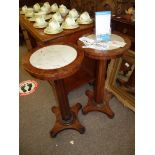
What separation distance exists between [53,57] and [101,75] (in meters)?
0.56

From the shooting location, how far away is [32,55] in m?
1.34

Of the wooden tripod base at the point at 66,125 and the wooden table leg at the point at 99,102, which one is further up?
the wooden table leg at the point at 99,102

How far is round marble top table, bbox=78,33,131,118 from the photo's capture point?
4.11 feet

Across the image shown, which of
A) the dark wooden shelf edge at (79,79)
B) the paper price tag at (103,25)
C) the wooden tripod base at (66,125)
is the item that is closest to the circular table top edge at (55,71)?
the paper price tag at (103,25)

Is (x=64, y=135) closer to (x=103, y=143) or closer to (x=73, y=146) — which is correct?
(x=73, y=146)

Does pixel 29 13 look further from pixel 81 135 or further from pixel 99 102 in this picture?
pixel 81 135

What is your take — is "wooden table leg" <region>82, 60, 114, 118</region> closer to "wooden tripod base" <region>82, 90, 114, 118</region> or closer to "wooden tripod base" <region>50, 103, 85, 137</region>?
"wooden tripod base" <region>82, 90, 114, 118</region>

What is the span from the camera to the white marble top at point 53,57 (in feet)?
3.84

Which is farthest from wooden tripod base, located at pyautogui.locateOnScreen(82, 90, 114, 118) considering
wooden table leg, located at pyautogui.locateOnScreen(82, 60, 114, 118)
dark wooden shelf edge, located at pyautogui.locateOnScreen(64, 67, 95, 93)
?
dark wooden shelf edge, located at pyautogui.locateOnScreen(64, 67, 95, 93)

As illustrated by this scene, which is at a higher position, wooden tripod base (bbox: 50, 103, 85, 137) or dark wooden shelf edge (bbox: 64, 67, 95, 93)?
dark wooden shelf edge (bbox: 64, 67, 95, 93)

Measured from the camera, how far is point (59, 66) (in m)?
1.14

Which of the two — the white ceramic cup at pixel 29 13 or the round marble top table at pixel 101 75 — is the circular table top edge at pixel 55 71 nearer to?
the round marble top table at pixel 101 75

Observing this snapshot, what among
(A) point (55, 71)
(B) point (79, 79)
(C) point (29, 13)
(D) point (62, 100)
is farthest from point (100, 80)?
(C) point (29, 13)
